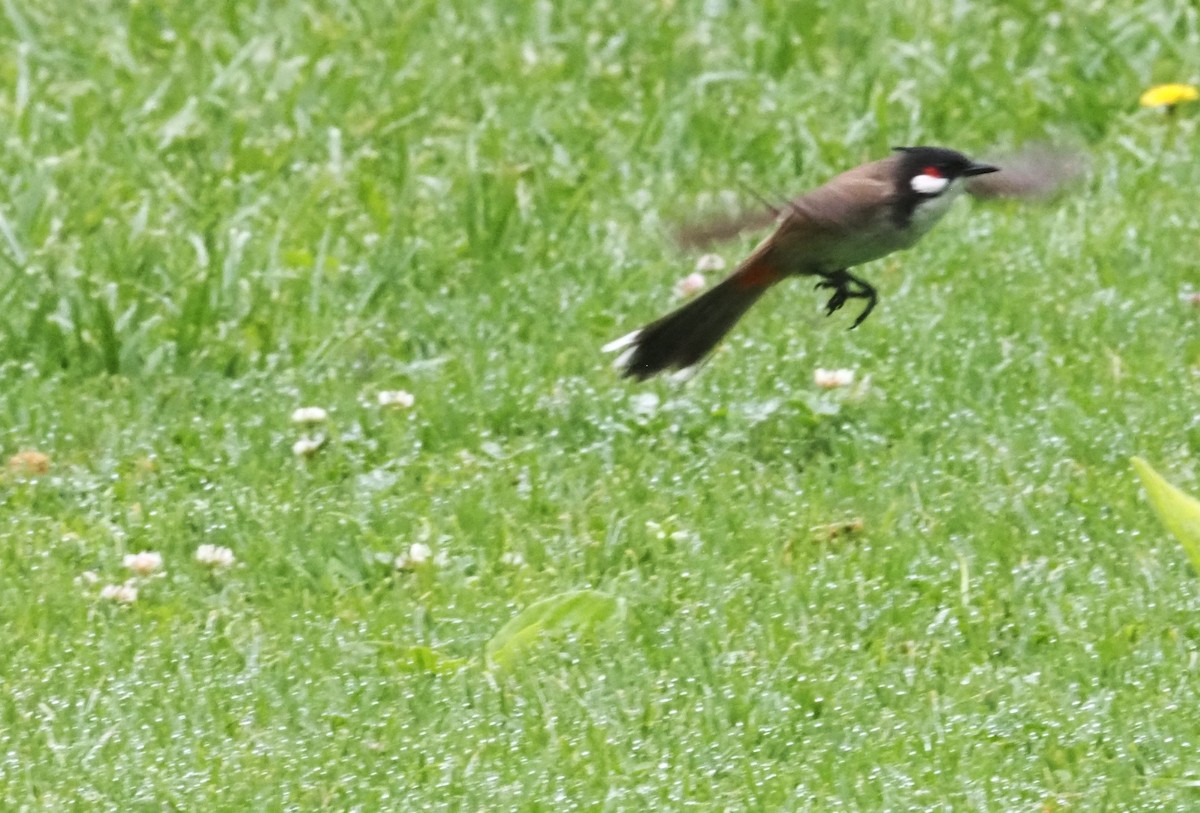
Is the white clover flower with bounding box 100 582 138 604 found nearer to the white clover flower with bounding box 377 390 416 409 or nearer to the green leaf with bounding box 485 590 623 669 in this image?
the green leaf with bounding box 485 590 623 669

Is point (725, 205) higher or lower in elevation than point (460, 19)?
higher

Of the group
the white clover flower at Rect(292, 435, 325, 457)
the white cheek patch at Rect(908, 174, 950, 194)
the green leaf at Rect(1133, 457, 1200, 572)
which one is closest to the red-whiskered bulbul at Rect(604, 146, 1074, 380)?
the white cheek patch at Rect(908, 174, 950, 194)

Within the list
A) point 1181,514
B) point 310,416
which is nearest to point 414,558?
point 310,416

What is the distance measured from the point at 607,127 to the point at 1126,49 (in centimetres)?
194

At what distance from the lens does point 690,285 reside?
20.8 feet

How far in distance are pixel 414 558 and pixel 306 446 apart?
672 millimetres

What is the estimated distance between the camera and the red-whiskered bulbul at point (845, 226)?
3967mm

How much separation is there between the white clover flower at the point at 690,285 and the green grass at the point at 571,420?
79 millimetres

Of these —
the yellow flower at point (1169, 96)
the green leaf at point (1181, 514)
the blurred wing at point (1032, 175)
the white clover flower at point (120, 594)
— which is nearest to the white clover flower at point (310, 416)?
the white clover flower at point (120, 594)

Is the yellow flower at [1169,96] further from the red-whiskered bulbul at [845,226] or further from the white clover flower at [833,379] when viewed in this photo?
the red-whiskered bulbul at [845,226]

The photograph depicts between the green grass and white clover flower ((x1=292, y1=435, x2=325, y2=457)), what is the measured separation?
3 cm

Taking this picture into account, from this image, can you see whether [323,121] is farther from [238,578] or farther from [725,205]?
[725,205]

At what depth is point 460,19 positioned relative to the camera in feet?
27.5

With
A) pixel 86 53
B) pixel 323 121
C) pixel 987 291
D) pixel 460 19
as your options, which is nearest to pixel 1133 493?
pixel 987 291
